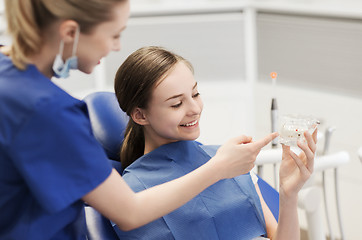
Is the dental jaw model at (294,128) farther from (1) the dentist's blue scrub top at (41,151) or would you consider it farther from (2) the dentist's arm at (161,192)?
(1) the dentist's blue scrub top at (41,151)

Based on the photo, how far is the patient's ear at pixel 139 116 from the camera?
1.61m

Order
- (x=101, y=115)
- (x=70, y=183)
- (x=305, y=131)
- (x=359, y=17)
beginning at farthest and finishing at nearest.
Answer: (x=359, y=17) < (x=101, y=115) < (x=305, y=131) < (x=70, y=183)

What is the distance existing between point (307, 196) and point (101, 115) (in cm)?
67

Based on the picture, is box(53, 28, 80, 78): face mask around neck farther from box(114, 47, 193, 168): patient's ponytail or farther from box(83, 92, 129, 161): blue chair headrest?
box(83, 92, 129, 161): blue chair headrest

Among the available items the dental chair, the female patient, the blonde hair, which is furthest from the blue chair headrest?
Answer: the blonde hair

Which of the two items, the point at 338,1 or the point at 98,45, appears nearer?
the point at 98,45

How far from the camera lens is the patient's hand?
142 centimetres

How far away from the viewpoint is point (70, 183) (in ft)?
3.64

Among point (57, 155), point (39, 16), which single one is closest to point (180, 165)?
point (57, 155)

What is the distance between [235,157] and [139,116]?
415 millimetres

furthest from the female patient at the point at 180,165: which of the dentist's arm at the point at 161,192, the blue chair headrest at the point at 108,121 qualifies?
the dentist's arm at the point at 161,192

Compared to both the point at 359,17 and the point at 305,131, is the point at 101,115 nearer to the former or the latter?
the point at 305,131

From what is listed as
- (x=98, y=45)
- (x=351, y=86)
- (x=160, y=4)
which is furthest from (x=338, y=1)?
(x=98, y=45)

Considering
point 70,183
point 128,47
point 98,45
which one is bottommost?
point 128,47
